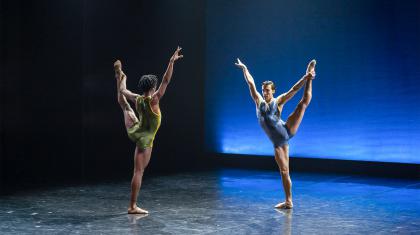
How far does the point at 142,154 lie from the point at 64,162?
11.0 ft

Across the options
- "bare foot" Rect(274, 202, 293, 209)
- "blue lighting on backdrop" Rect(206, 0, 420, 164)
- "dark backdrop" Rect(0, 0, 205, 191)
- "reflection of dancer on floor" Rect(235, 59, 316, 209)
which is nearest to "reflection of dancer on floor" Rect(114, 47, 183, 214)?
"reflection of dancer on floor" Rect(235, 59, 316, 209)

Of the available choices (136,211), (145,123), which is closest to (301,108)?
(145,123)

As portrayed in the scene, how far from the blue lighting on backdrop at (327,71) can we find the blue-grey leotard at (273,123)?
288 centimetres

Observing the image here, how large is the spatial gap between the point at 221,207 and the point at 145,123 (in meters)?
1.08

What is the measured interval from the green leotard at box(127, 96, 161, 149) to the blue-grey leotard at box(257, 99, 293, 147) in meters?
0.94

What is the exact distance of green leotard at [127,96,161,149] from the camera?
215 inches

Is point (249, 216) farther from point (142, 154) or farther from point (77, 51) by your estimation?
point (77, 51)

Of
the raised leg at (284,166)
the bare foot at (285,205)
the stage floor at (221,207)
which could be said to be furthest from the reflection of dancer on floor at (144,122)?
the bare foot at (285,205)

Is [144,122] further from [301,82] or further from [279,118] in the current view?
[301,82]

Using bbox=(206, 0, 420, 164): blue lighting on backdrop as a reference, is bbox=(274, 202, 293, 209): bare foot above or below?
below

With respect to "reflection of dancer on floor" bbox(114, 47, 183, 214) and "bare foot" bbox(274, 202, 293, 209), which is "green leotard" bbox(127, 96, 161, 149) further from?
"bare foot" bbox(274, 202, 293, 209)

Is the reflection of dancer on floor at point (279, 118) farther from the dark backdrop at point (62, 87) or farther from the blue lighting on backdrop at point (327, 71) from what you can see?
the dark backdrop at point (62, 87)

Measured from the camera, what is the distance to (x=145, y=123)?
18.1 feet

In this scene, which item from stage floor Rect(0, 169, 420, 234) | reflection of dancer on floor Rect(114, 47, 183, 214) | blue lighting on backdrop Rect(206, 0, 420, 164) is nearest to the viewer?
stage floor Rect(0, 169, 420, 234)
